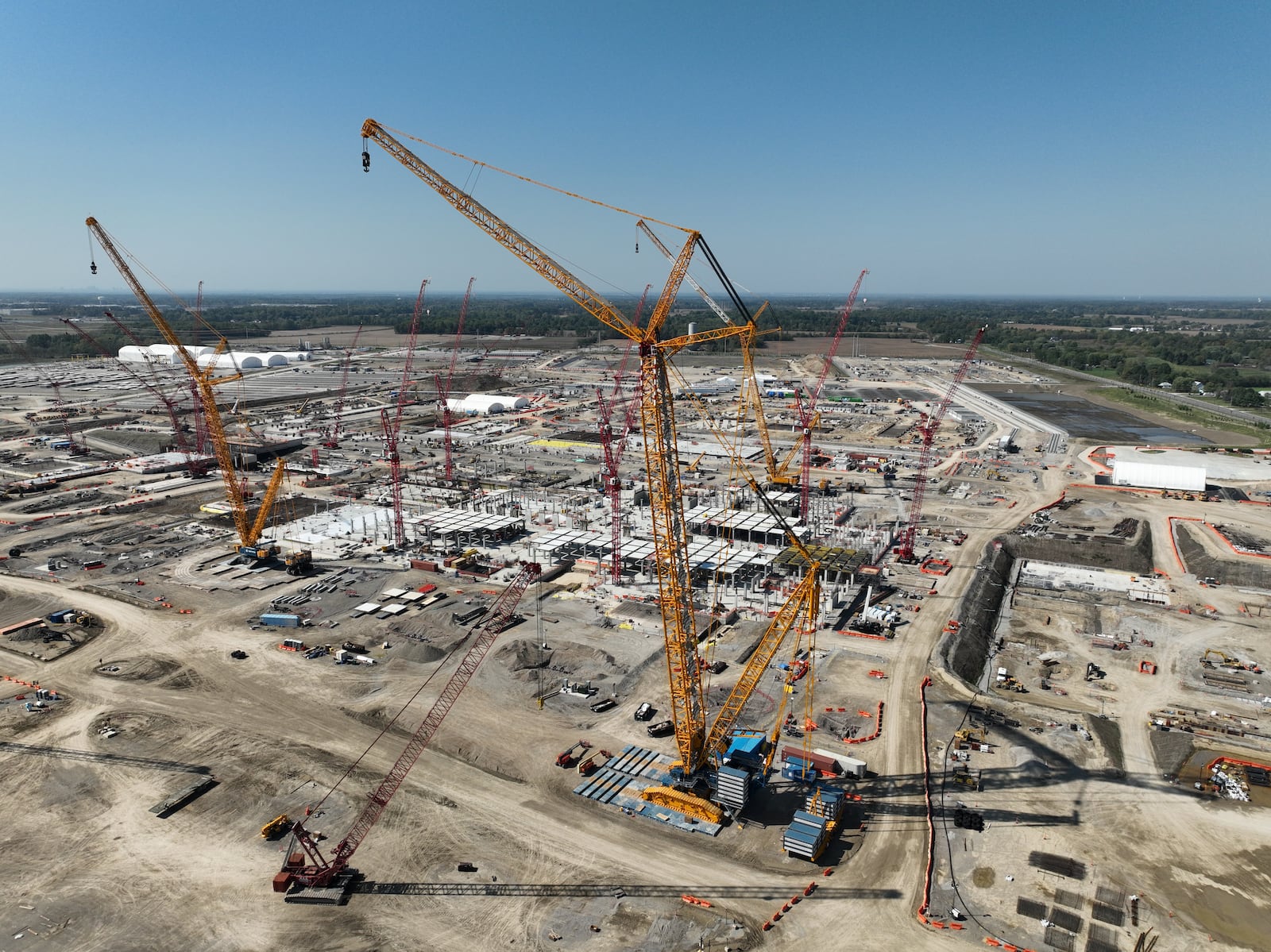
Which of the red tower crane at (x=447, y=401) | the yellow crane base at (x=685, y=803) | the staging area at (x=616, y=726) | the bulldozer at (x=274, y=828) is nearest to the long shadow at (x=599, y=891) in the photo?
the staging area at (x=616, y=726)

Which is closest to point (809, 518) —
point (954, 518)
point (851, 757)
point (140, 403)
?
point (954, 518)

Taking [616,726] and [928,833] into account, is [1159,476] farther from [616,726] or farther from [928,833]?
[616,726]

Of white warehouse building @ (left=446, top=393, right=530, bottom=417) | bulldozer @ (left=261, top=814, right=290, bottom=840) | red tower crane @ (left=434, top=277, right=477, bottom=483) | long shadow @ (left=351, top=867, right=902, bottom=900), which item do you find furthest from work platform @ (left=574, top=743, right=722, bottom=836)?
white warehouse building @ (left=446, top=393, right=530, bottom=417)

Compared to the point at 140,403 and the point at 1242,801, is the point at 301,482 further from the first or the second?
the point at 1242,801

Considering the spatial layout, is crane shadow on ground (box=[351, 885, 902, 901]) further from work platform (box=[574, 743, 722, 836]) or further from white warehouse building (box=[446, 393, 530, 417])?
white warehouse building (box=[446, 393, 530, 417])

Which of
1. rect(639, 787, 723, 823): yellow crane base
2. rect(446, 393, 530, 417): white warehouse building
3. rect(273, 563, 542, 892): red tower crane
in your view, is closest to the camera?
rect(273, 563, 542, 892): red tower crane

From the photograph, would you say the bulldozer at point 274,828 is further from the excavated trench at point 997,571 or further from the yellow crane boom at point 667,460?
the excavated trench at point 997,571
